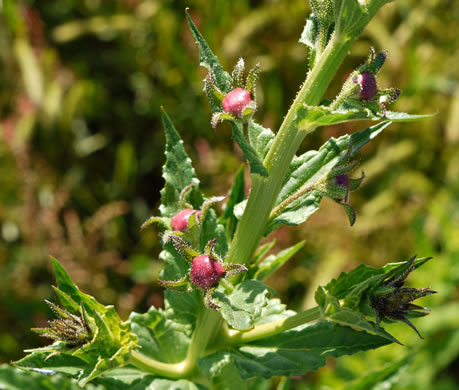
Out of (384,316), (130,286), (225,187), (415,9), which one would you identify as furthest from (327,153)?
(415,9)

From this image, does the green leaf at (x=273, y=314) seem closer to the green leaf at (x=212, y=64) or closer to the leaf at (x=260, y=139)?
the leaf at (x=260, y=139)

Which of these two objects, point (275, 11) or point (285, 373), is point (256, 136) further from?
point (275, 11)

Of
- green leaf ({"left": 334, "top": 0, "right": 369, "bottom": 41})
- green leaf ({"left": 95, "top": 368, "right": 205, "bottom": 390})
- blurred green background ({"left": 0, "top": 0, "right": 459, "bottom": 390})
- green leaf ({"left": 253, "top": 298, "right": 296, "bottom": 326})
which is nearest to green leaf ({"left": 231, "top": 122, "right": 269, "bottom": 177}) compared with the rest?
green leaf ({"left": 334, "top": 0, "right": 369, "bottom": 41})

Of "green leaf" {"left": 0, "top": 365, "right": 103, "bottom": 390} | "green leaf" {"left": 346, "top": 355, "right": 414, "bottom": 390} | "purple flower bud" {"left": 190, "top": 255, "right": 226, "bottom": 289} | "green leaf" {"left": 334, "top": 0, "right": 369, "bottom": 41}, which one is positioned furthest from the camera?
"green leaf" {"left": 346, "top": 355, "right": 414, "bottom": 390}

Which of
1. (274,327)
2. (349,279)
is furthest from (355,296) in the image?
(274,327)

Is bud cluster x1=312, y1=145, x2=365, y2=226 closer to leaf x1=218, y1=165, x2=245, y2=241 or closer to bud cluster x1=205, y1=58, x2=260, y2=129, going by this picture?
bud cluster x1=205, y1=58, x2=260, y2=129

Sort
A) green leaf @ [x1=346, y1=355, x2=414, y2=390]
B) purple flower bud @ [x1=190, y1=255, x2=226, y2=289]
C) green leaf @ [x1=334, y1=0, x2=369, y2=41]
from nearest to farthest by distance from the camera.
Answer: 1. green leaf @ [x1=334, y1=0, x2=369, y2=41]
2. purple flower bud @ [x1=190, y1=255, x2=226, y2=289]
3. green leaf @ [x1=346, y1=355, x2=414, y2=390]
